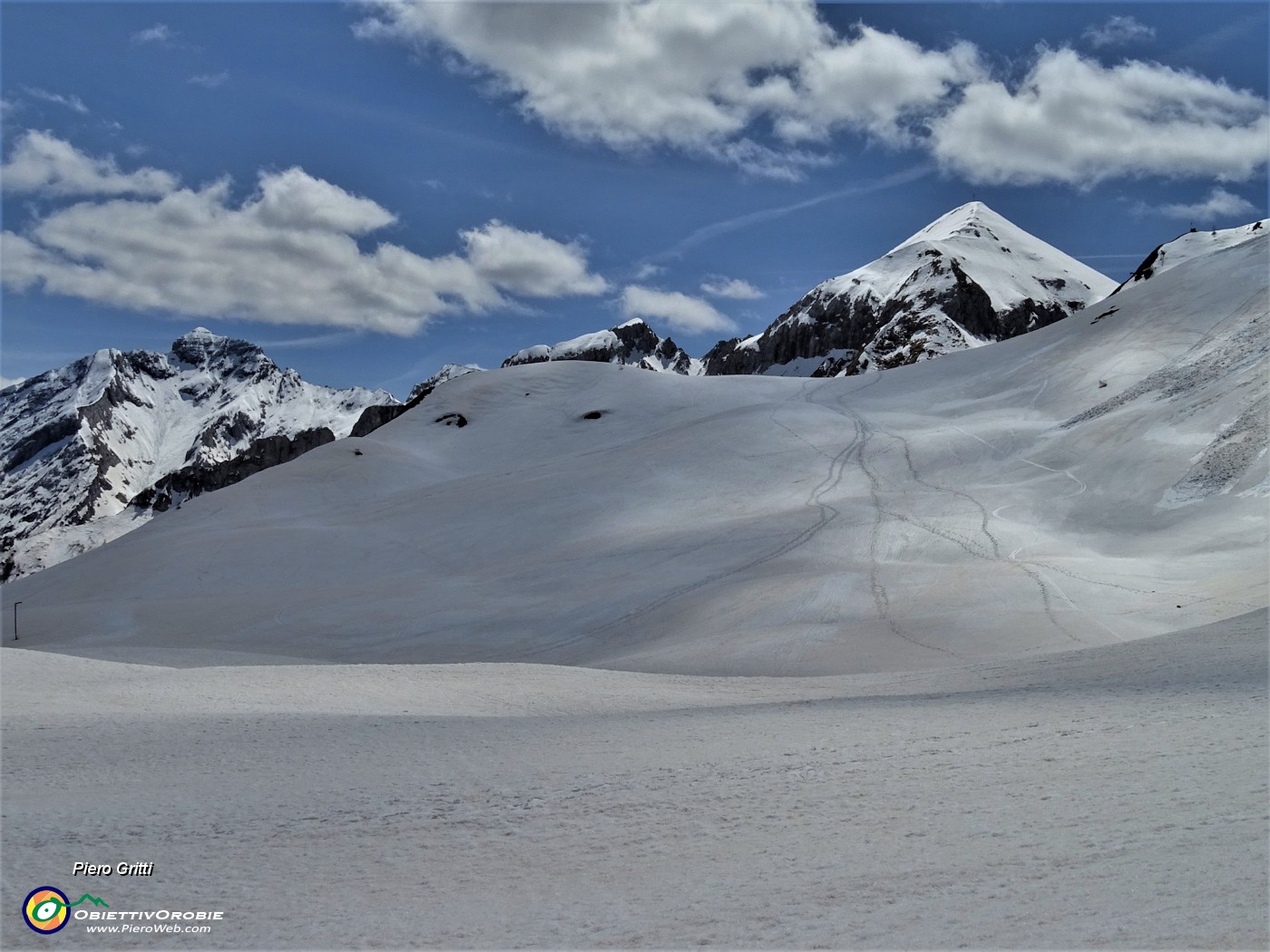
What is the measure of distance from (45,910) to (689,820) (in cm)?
442

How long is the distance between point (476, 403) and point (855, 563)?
47486 mm

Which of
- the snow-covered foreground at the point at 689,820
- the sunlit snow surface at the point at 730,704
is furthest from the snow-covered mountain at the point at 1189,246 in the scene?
the snow-covered foreground at the point at 689,820

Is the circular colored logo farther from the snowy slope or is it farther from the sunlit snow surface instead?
the snowy slope

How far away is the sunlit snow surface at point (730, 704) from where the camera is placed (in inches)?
245

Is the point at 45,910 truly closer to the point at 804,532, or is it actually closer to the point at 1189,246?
the point at 804,532

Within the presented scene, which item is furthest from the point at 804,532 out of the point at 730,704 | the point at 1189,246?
the point at 1189,246

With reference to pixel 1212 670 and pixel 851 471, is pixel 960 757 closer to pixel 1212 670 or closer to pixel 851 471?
pixel 1212 670

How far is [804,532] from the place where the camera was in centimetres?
3194

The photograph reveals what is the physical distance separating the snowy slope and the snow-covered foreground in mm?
10216

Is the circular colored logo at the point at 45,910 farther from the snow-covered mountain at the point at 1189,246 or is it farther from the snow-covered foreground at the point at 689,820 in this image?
the snow-covered mountain at the point at 1189,246

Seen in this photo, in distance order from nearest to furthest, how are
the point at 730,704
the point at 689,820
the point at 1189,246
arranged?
the point at 689,820 < the point at 730,704 < the point at 1189,246

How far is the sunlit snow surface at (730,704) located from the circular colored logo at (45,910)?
13cm

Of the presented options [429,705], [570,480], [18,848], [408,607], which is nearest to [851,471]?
[570,480]

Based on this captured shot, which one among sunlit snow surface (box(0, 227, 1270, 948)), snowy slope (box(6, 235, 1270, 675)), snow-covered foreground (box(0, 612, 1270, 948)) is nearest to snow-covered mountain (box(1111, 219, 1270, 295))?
snowy slope (box(6, 235, 1270, 675))
